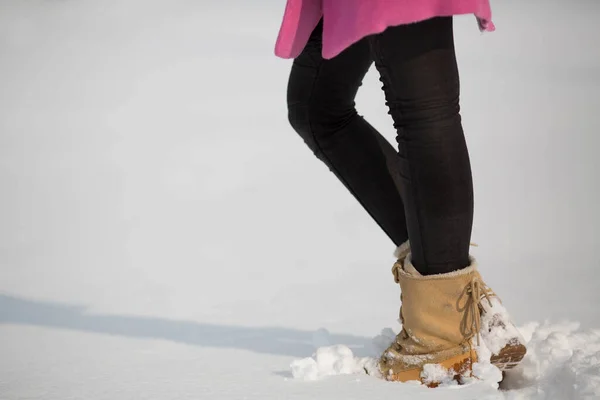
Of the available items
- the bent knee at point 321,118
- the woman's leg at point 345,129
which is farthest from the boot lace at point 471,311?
the bent knee at point 321,118

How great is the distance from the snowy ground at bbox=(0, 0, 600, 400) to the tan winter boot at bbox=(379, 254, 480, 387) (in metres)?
0.05

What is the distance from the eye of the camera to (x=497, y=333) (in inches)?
34.9

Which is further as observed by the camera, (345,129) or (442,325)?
(345,129)

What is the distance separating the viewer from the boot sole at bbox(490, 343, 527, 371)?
2.88ft

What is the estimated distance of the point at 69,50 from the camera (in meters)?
5.20

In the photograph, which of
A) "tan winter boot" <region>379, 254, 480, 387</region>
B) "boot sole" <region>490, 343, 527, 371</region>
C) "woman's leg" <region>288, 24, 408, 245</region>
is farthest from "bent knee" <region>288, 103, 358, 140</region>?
"boot sole" <region>490, 343, 527, 371</region>

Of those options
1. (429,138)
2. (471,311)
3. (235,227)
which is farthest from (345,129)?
(235,227)

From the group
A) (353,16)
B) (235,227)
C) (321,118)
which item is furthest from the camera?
(235,227)

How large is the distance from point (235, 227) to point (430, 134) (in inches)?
49.0

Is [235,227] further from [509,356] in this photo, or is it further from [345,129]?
[509,356]

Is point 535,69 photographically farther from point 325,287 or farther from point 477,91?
point 325,287

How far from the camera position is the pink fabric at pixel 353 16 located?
0.81 metres

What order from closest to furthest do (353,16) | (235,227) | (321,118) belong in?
(353,16) < (321,118) < (235,227)

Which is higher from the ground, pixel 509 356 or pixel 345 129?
pixel 345 129
